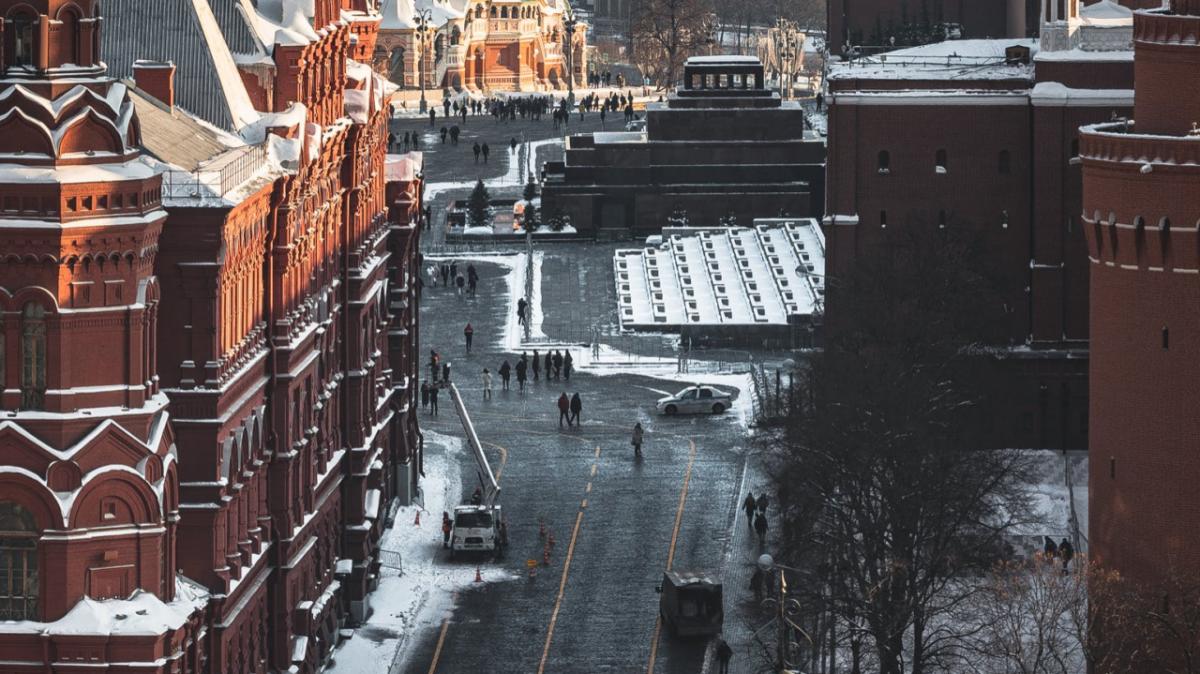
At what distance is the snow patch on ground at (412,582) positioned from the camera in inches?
4040

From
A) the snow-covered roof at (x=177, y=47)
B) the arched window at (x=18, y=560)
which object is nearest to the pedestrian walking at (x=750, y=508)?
the snow-covered roof at (x=177, y=47)

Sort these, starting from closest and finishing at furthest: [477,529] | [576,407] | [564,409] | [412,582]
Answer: [412,582], [477,529], [576,407], [564,409]

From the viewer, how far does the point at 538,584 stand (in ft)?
365

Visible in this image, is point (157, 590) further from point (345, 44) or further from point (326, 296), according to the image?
point (345, 44)

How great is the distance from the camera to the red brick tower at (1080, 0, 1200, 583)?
3762 inches

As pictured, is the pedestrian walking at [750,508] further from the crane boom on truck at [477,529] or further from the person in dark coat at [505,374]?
the person in dark coat at [505,374]

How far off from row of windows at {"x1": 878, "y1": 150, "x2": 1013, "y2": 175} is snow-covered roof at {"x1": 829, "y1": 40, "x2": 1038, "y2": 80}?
2812 mm

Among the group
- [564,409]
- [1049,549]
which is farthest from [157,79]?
[564,409]

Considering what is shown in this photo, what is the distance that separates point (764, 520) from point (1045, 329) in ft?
70.9

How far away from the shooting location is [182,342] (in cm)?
8381

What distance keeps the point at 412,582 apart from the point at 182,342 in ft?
94.9

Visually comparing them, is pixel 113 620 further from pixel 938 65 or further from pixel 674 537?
pixel 938 65

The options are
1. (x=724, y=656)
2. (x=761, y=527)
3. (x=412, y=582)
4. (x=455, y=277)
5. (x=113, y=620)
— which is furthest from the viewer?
(x=455, y=277)

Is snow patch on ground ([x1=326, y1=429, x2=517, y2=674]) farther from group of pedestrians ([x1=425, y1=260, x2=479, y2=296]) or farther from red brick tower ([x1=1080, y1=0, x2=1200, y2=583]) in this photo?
group of pedestrians ([x1=425, y1=260, x2=479, y2=296])
